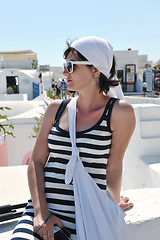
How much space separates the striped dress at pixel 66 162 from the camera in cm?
127

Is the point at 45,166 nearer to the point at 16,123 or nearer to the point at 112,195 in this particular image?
the point at 112,195

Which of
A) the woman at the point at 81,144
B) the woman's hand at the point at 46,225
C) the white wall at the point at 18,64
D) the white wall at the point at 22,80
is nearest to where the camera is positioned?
A: the woman's hand at the point at 46,225

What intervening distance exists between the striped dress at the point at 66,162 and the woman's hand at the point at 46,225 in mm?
57

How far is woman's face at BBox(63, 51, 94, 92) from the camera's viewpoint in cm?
143

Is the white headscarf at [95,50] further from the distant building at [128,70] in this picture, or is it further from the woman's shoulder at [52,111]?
the distant building at [128,70]

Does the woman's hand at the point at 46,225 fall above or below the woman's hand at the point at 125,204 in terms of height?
above

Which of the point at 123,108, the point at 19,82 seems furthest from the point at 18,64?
the point at 123,108

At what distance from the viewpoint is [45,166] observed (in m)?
1.39

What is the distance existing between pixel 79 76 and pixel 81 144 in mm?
417

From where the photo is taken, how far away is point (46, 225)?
118 centimetres

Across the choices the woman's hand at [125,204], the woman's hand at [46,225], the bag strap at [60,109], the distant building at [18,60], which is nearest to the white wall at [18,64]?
the distant building at [18,60]

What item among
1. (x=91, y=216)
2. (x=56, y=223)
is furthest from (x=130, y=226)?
(x=56, y=223)

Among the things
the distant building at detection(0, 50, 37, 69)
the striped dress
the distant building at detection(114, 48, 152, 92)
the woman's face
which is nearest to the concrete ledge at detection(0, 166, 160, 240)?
the striped dress

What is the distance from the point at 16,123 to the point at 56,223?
256 inches
